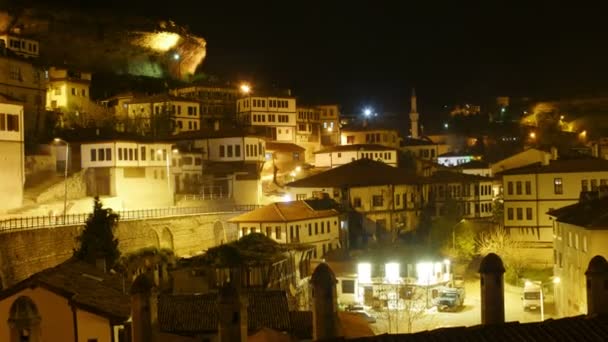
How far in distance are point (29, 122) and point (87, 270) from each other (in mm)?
35904

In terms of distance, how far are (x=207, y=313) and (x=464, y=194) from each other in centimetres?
4480

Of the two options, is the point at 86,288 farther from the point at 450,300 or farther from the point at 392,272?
the point at 392,272

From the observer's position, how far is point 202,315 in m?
25.3

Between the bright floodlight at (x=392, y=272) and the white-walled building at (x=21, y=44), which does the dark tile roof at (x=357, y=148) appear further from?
the bright floodlight at (x=392, y=272)

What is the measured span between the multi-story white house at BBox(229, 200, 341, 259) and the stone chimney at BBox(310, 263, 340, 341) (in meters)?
35.0

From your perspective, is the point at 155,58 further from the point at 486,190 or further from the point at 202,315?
the point at 202,315

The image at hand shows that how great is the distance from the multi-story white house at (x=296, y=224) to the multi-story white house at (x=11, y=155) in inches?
532

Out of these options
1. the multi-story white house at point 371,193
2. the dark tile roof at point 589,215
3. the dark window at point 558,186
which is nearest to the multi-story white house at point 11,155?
the multi-story white house at point 371,193

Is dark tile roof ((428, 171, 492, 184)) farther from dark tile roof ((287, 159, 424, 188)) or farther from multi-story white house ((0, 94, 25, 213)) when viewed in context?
multi-story white house ((0, 94, 25, 213))

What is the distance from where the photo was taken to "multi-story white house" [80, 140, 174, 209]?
52.2 m

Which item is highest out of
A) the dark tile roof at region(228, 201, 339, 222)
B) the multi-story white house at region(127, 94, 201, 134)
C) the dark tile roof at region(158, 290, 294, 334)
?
the multi-story white house at region(127, 94, 201, 134)

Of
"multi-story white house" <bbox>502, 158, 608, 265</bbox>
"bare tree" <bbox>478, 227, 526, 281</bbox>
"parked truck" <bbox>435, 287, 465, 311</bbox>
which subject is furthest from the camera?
"multi-story white house" <bbox>502, 158, 608, 265</bbox>

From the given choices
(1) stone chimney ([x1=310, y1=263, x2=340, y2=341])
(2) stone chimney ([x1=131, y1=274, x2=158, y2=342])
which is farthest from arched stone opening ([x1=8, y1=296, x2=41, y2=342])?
(1) stone chimney ([x1=310, y1=263, x2=340, y2=341])

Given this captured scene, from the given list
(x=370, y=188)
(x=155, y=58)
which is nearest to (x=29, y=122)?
(x=370, y=188)
